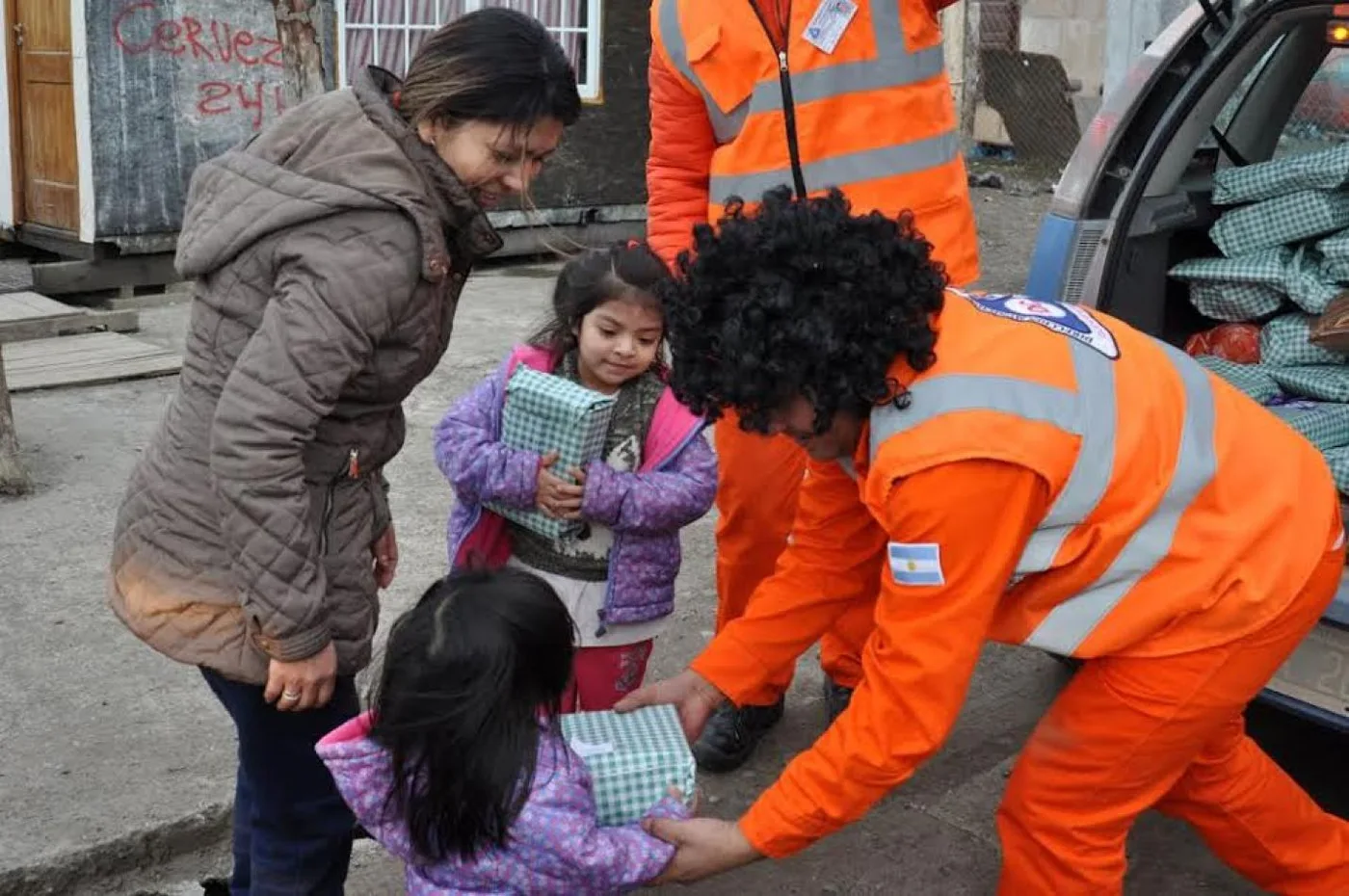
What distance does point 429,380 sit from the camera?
6.88m

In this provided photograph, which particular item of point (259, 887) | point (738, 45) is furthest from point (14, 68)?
point (259, 887)

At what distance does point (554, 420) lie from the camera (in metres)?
2.96

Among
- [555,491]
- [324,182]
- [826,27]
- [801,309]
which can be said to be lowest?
[555,491]

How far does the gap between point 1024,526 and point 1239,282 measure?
2163 mm

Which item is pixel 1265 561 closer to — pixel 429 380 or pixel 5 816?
pixel 5 816

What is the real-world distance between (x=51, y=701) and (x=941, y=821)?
6.79 feet

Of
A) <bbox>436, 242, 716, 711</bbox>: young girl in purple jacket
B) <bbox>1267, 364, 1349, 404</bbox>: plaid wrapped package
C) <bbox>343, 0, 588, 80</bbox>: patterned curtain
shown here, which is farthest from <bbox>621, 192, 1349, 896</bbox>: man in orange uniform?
<bbox>343, 0, 588, 80</bbox>: patterned curtain

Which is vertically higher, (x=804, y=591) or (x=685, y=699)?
(x=804, y=591)

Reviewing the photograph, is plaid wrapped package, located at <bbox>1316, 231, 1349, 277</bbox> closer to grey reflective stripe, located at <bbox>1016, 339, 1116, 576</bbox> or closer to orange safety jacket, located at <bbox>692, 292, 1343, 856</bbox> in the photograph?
orange safety jacket, located at <bbox>692, 292, 1343, 856</bbox>

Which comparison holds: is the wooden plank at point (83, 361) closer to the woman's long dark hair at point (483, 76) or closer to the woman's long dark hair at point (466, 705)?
the woman's long dark hair at point (483, 76)

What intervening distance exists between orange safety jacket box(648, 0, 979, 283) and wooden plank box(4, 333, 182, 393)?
394cm

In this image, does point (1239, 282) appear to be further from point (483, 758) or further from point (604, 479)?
point (483, 758)

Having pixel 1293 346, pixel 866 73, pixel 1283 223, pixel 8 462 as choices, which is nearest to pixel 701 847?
pixel 866 73

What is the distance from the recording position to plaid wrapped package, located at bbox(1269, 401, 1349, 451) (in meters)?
3.67
